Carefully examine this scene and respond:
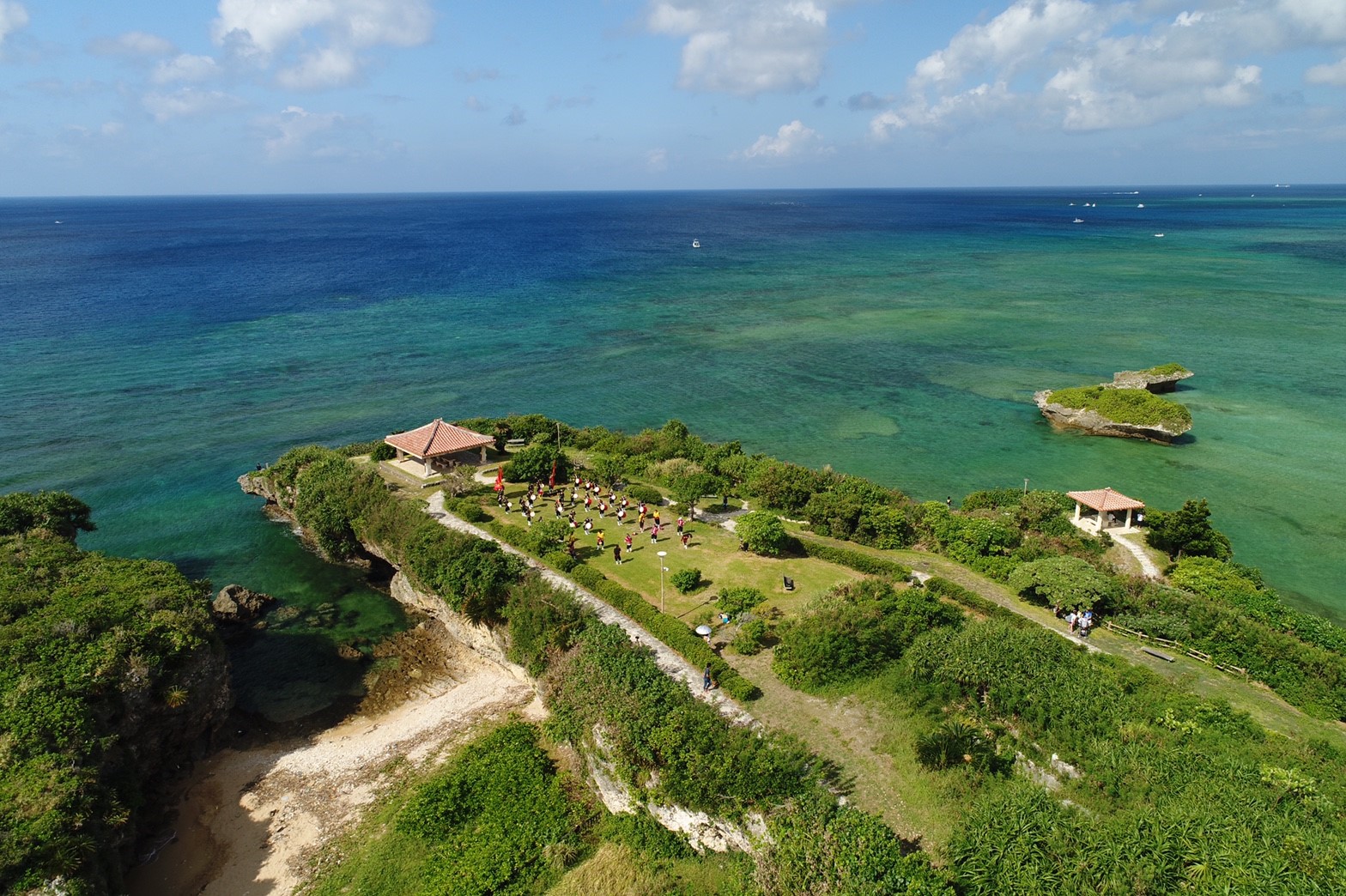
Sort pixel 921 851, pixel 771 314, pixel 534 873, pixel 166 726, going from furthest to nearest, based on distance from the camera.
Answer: pixel 771 314 < pixel 166 726 < pixel 534 873 < pixel 921 851

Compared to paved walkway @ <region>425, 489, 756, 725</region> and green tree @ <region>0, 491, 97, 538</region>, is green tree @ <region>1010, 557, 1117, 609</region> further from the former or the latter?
green tree @ <region>0, 491, 97, 538</region>

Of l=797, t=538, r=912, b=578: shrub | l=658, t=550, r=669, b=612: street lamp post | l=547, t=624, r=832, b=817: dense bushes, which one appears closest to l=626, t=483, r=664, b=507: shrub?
l=658, t=550, r=669, b=612: street lamp post

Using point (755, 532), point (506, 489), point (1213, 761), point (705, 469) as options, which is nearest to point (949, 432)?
point (705, 469)

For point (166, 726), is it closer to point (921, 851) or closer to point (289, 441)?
point (921, 851)

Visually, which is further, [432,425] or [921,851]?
[432,425]

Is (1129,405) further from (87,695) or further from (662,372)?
(87,695)
